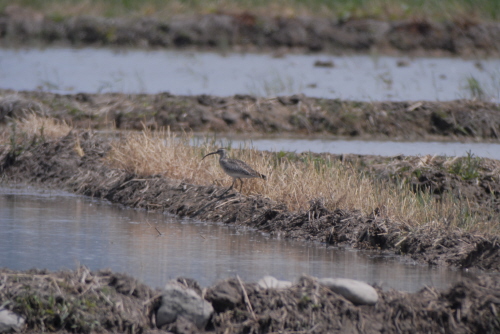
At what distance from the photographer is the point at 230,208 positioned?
454 inches

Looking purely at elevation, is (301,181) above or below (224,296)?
above

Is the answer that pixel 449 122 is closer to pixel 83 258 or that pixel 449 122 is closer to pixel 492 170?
pixel 492 170

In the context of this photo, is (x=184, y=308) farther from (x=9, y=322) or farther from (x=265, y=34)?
(x=265, y=34)

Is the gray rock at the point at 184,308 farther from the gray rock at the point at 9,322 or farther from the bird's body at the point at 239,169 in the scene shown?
the bird's body at the point at 239,169

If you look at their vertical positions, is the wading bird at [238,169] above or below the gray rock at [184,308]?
above

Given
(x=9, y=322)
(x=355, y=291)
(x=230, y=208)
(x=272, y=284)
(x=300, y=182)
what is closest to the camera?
(x=9, y=322)

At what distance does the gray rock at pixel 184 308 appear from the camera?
6.63 m

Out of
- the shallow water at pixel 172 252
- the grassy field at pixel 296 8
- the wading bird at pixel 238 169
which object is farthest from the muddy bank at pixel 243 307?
the grassy field at pixel 296 8

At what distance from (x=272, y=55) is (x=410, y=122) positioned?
1297 cm

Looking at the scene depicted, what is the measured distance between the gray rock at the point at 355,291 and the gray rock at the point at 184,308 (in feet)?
3.69

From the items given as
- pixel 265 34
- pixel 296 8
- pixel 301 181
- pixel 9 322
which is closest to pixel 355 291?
pixel 9 322

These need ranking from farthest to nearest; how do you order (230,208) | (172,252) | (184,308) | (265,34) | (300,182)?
(265,34), (230,208), (300,182), (172,252), (184,308)

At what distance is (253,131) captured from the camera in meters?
18.7

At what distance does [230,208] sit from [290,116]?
7.76 meters
